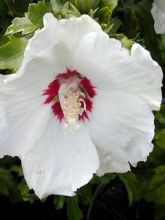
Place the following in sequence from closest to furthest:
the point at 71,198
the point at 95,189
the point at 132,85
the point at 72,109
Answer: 1. the point at 132,85
2. the point at 72,109
3. the point at 71,198
4. the point at 95,189

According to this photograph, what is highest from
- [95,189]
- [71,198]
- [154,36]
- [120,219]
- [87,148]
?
[87,148]

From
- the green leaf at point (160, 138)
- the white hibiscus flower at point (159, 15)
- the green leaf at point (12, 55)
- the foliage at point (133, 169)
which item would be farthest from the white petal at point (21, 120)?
the white hibiscus flower at point (159, 15)

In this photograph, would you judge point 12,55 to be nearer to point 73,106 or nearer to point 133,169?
point 73,106

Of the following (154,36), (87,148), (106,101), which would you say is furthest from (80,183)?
(154,36)

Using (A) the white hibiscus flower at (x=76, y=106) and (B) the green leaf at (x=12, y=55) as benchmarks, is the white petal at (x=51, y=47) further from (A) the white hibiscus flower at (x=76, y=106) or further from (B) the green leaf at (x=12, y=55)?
(B) the green leaf at (x=12, y=55)

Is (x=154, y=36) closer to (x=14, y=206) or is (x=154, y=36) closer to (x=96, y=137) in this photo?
(x=96, y=137)

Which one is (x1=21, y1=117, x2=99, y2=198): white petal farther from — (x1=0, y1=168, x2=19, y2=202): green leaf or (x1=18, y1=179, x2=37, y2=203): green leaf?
(x1=0, y1=168, x2=19, y2=202): green leaf

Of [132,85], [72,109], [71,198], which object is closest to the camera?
[132,85]
